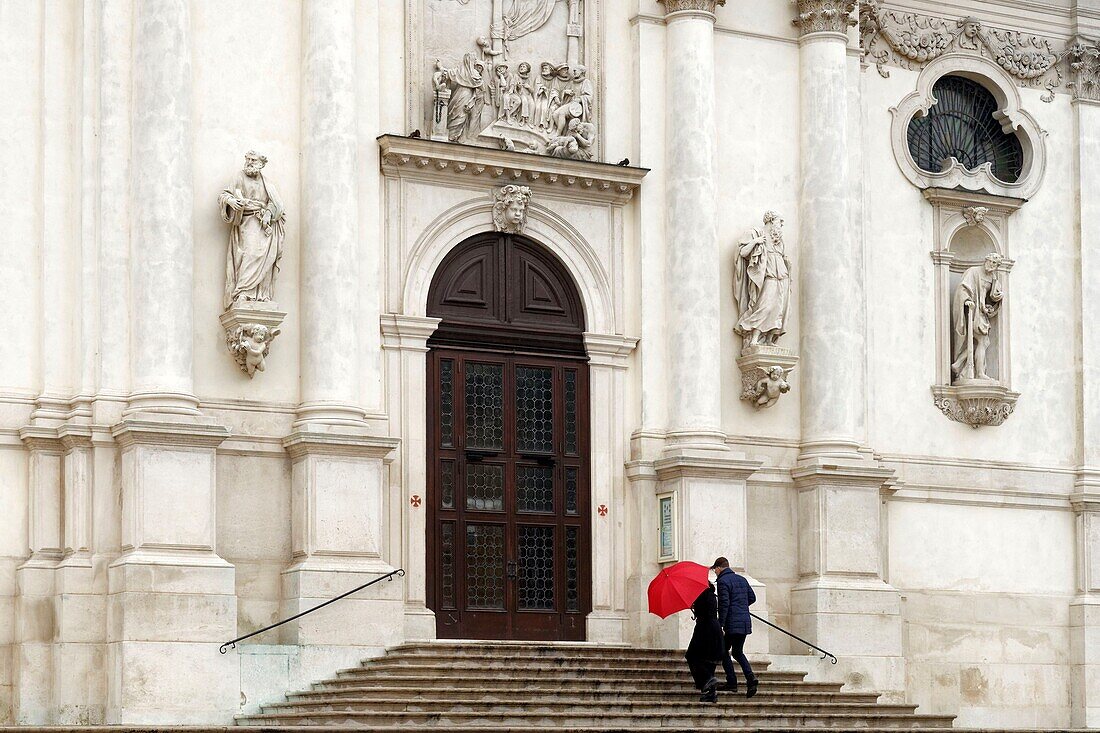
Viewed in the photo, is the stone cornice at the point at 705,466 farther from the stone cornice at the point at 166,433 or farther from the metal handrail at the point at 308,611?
the stone cornice at the point at 166,433

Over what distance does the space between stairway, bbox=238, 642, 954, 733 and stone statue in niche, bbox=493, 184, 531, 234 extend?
4.64 metres

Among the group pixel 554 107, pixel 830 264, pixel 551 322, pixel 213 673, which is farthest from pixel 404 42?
pixel 213 673

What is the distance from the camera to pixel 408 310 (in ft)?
72.0

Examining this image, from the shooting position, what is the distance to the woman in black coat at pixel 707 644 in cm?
1972

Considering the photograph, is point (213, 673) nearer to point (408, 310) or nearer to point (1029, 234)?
point (408, 310)

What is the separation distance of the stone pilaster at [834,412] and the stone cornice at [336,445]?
521cm

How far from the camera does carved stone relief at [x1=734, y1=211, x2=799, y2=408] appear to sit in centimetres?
2322

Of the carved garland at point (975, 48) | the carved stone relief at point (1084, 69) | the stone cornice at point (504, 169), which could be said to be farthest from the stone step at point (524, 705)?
the carved stone relief at point (1084, 69)

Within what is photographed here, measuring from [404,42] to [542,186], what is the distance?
217cm

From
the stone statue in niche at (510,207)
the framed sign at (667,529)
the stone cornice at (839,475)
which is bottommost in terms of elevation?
the framed sign at (667,529)

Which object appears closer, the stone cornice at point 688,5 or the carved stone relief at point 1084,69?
the stone cornice at point 688,5

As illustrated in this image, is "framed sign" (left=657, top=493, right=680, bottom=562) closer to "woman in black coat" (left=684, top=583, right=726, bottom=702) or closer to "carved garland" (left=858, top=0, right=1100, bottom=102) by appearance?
"woman in black coat" (left=684, top=583, right=726, bottom=702)

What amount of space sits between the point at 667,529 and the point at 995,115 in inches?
297

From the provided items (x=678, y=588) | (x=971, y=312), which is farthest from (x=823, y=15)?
(x=678, y=588)
